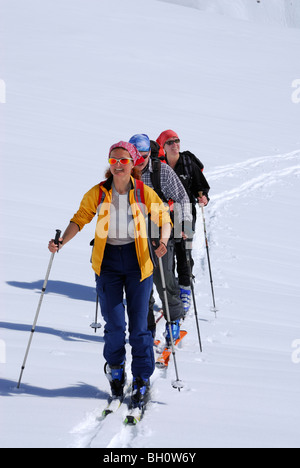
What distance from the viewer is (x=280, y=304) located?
7078 mm

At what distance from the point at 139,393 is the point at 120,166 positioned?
5.09 ft

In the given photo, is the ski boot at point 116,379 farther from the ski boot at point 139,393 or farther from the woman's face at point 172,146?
the woman's face at point 172,146

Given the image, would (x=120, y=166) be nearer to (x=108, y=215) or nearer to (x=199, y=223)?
(x=108, y=215)

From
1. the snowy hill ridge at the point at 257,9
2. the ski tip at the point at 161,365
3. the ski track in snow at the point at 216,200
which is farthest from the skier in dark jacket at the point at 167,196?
the snowy hill ridge at the point at 257,9

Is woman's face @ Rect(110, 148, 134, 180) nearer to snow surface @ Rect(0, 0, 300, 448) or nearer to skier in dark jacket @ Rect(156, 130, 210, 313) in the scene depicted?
snow surface @ Rect(0, 0, 300, 448)

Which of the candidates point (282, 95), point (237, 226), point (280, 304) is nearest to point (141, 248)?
point (280, 304)

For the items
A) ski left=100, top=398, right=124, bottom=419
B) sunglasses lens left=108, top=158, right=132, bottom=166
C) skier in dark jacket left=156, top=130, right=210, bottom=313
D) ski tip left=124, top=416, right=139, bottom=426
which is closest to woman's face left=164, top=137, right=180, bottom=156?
skier in dark jacket left=156, top=130, right=210, bottom=313

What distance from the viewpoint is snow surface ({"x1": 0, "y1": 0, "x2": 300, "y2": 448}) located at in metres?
4.04

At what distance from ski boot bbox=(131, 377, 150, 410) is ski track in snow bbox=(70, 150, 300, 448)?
8cm

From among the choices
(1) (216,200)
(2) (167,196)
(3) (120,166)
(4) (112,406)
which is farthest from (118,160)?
(1) (216,200)

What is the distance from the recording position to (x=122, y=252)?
3998 millimetres
